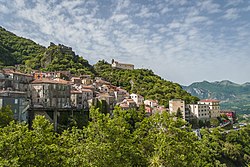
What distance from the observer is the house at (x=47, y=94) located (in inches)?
1725

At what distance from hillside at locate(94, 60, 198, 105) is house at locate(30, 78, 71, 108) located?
46.3 m

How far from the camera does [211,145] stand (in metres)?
56.2


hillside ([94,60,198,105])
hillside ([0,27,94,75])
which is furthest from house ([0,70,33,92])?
hillside ([94,60,198,105])

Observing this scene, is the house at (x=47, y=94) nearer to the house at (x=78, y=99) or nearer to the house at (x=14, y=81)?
the house at (x=14, y=81)

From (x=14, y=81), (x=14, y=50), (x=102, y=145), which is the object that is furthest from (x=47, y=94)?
(x=14, y=50)

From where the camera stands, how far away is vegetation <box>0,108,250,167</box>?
13869 mm

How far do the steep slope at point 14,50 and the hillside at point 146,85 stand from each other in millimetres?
36706

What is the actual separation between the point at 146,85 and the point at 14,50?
66.3 m

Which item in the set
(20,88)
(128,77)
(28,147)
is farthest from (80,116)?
(128,77)

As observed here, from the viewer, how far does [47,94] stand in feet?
144

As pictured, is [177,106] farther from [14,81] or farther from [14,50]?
[14,50]

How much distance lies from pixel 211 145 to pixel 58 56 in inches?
2741

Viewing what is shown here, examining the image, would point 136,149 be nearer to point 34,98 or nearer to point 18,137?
point 18,137

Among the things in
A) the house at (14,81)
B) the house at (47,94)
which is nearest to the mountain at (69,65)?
the house at (14,81)
